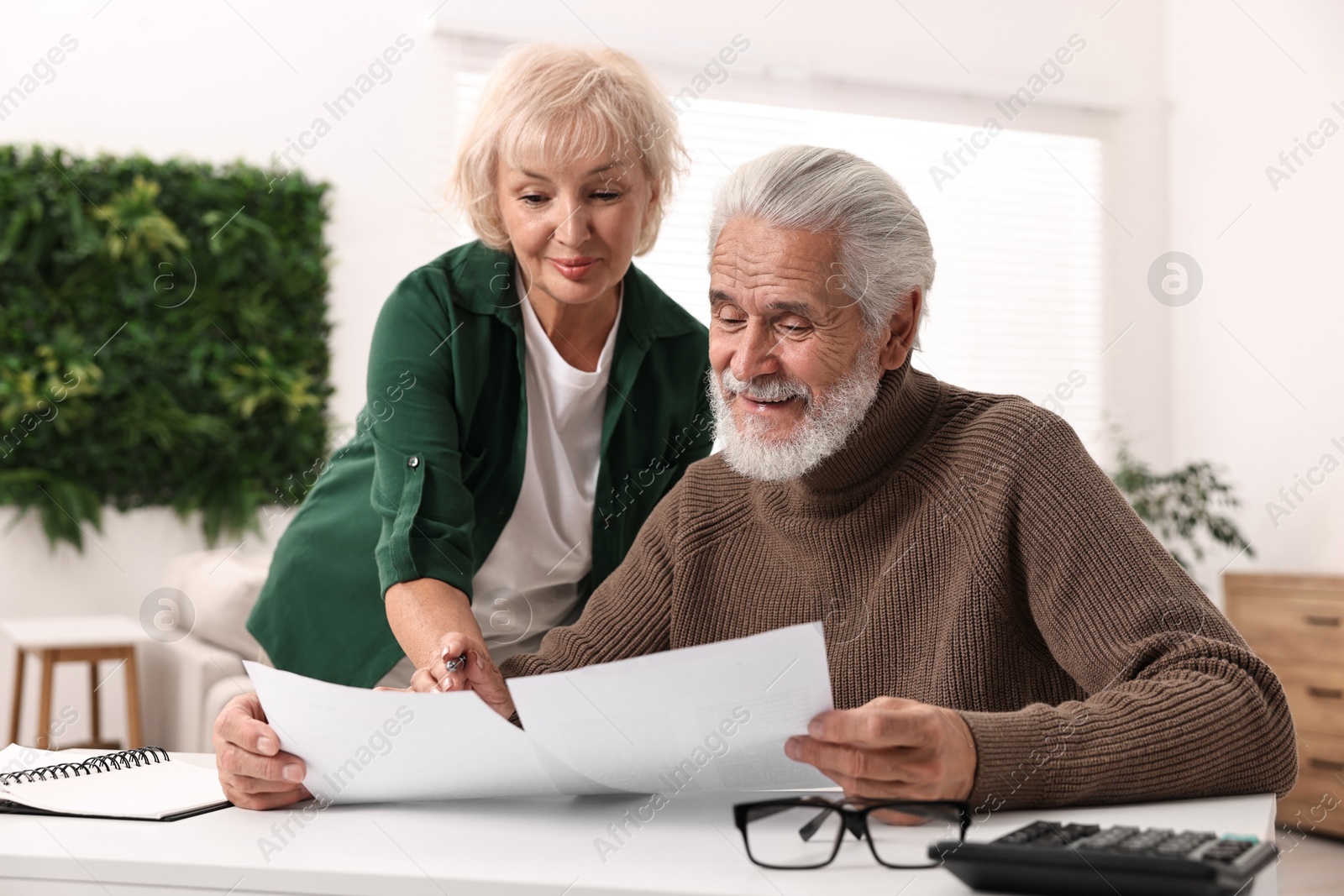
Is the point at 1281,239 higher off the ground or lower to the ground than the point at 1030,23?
lower

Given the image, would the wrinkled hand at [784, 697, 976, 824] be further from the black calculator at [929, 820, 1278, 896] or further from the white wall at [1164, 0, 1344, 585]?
the white wall at [1164, 0, 1344, 585]

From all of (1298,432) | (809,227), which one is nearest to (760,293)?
(809,227)

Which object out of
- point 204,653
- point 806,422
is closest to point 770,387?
point 806,422

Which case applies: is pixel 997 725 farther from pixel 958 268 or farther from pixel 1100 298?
pixel 1100 298

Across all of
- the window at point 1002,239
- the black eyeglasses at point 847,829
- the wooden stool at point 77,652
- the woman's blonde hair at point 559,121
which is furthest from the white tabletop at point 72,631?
the black eyeglasses at point 847,829

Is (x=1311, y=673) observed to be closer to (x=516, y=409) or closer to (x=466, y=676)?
(x=516, y=409)

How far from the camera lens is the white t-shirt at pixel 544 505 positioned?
171 cm

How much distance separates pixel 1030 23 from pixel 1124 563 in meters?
5.15

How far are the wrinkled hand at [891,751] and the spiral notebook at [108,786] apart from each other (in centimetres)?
55

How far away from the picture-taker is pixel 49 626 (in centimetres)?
406

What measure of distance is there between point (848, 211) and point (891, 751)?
0.63 m

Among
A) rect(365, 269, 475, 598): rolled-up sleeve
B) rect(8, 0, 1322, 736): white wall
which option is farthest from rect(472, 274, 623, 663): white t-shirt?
rect(8, 0, 1322, 736): white wall

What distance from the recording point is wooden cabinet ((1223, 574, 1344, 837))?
4.00 m

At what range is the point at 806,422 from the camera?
132 cm
